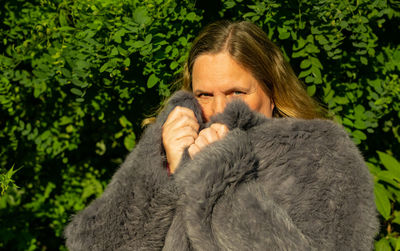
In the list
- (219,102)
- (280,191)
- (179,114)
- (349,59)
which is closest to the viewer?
(280,191)

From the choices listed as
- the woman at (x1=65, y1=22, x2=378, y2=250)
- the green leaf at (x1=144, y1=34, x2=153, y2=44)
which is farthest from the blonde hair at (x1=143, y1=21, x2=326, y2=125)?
the green leaf at (x1=144, y1=34, x2=153, y2=44)

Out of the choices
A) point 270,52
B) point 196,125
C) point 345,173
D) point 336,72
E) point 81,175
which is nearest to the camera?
point 345,173

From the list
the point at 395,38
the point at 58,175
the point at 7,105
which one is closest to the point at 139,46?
the point at 7,105

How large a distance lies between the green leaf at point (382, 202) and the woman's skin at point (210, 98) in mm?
810

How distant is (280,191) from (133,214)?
0.62 metres

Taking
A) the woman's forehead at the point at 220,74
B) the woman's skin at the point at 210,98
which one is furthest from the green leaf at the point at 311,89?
the woman's forehead at the point at 220,74

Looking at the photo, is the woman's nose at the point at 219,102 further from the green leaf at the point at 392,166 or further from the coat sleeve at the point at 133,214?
the green leaf at the point at 392,166

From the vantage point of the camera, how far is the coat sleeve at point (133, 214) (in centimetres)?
161

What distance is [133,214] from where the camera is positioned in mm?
1632

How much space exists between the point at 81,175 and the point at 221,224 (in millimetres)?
2187

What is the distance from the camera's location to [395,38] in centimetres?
288

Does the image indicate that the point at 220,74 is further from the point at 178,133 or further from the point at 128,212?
the point at 128,212

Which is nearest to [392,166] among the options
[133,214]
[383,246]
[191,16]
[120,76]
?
[383,246]

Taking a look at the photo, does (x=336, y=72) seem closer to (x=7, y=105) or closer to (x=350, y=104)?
(x=350, y=104)
